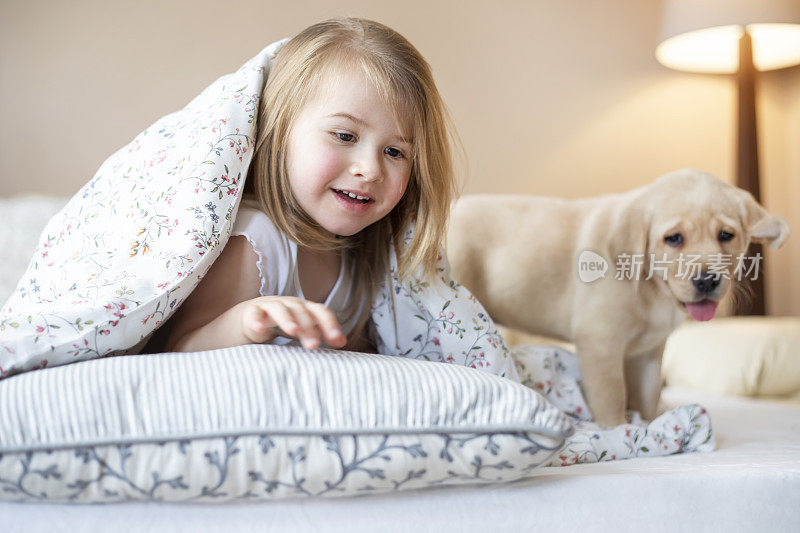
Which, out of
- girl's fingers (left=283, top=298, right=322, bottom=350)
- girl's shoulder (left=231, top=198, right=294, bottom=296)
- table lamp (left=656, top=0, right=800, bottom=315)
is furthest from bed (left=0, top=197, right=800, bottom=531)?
table lamp (left=656, top=0, right=800, bottom=315)

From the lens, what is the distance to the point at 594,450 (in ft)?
2.75

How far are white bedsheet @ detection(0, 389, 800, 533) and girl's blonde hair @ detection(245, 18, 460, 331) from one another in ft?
1.25

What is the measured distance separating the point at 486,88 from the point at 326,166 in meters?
1.37

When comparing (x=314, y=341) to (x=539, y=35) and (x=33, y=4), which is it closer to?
(x=33, y=4)

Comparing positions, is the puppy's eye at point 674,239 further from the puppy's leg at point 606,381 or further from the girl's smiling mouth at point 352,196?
the girl's smiling mouth at point 352,196

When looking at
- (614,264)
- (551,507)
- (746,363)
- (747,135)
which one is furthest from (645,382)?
(747,135)

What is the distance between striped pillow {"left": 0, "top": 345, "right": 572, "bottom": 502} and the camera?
1.71 ft

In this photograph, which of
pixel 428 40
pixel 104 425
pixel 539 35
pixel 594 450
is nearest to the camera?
pixel 104 425

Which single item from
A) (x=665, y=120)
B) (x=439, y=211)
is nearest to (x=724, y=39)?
(x=665, y=120)

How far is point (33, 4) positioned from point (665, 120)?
6.11ft

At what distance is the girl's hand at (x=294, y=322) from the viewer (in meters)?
0.62

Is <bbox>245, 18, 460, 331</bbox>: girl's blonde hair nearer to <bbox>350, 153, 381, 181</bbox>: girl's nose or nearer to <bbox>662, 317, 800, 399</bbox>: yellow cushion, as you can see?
<bbox>350, 153, 381, 181</bbox>: girl's nose

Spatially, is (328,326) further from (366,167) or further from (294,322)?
(366,167)

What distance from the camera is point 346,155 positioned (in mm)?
839
